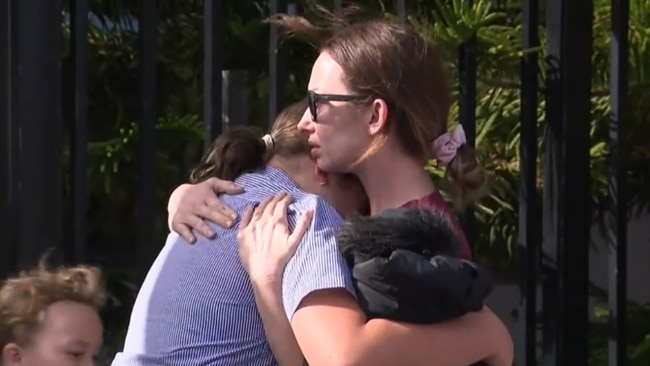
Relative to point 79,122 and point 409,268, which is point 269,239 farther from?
point 79,122

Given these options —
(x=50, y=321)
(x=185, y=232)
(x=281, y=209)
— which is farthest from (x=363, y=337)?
(x=50, y=321)

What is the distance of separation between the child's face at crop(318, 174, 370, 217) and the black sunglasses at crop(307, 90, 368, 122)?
0.13 meters

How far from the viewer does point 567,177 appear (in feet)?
8.71

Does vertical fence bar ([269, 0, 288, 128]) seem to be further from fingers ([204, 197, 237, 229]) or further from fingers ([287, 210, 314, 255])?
fingers ([287, 210, 314, 255])

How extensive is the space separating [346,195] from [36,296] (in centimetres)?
64

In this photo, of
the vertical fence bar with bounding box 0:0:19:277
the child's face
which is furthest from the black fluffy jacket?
the vertical fence bar with bounding box 0:0:19:277

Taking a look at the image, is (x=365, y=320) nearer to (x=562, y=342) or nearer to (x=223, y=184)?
(x=223, y=184)

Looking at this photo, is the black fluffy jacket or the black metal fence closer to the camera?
the black fluffy jacket

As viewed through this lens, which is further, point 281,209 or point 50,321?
point 50,321

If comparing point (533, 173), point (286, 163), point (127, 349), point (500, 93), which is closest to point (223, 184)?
point (286, 163)

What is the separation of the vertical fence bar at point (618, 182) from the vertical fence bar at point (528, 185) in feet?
0.54

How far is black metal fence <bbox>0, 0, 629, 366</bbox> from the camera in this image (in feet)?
8.19

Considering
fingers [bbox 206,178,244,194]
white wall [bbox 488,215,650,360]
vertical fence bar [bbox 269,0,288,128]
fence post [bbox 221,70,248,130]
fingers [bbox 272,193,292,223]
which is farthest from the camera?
white wall [bbox 488,215,650,360]

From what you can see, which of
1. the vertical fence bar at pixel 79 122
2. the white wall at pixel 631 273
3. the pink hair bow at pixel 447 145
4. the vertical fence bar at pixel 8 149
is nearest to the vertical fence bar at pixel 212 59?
the vertical fence bar at pixel 79 122
